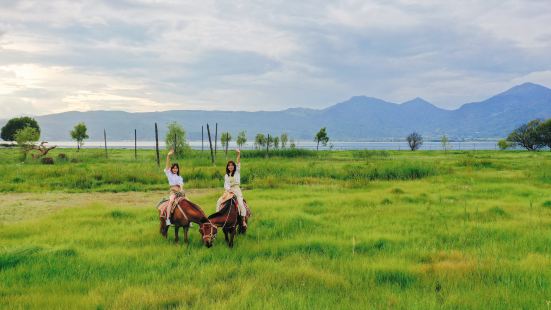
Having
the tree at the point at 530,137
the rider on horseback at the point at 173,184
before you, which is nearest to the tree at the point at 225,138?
the rider on horseback at the point at 173,184

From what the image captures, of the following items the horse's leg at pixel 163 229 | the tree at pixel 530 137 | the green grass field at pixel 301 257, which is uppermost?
the tree at pixel 530 137

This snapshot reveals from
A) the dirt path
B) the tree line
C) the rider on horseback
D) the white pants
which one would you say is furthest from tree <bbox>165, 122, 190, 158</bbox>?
the tree line

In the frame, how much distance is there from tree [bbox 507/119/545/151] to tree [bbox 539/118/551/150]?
455 millimetres

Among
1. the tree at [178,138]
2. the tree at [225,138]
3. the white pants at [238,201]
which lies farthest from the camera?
the tree at [178,138]

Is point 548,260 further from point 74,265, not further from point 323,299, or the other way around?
point 74,265

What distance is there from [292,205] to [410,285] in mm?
9454

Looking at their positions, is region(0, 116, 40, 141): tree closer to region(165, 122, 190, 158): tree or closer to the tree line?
region(165, 122, 190, 158): tree

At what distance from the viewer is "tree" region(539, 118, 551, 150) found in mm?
80875

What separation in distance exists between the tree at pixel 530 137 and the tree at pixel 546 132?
45 centimetres

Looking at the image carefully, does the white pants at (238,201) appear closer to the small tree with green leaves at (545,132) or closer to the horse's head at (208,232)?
the horse's head at (208,232)

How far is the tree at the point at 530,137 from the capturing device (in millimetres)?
83562

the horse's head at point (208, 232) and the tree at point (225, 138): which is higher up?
the tree at point (225, 138)

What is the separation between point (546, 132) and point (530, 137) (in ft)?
11.3

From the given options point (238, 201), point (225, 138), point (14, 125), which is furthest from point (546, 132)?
point (14, 125)
